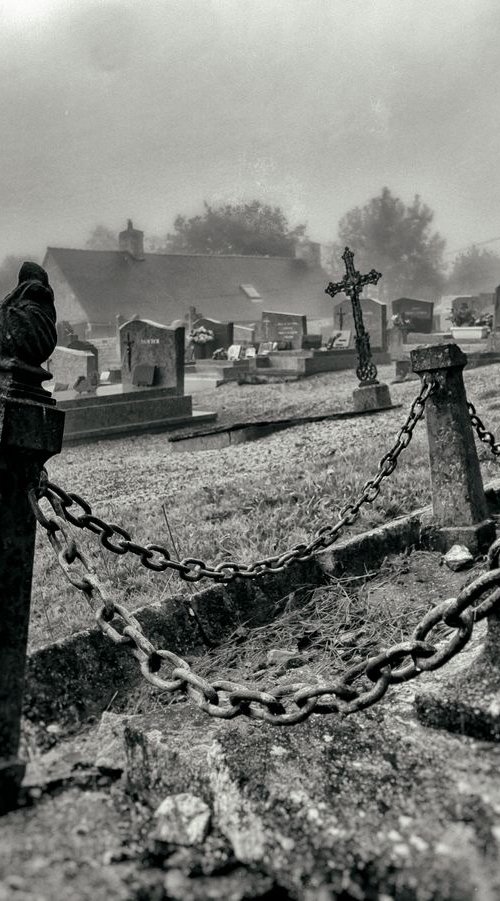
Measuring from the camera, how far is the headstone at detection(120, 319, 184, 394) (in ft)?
43.7

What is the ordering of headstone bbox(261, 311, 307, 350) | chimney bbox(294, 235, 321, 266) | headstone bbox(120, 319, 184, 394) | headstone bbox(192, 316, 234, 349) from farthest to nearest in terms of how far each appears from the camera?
chimney bbox(294, 235, 321, 266) < headstone bbox(261, 311, 307, 350) < headstone bbox(192, 316, 234, 349) < headstone bbox(120, 319, 184, 394)

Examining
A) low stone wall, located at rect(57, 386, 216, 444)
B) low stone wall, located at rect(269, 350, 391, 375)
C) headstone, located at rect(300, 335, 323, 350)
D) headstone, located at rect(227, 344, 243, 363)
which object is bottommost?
low stone wall, located at rect(57, 386, 216, 444)

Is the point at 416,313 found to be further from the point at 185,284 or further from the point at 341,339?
the point at 185,284

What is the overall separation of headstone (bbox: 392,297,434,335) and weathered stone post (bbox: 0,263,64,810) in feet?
80.8

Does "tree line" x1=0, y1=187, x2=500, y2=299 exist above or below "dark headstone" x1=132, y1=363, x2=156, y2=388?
above

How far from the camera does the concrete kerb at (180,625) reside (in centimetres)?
247

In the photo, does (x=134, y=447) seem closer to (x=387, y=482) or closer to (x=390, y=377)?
(x=387, y=482)

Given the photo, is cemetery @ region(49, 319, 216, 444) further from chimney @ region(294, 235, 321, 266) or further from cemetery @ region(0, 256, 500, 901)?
chimney @ region(294, 235, 321, 266)

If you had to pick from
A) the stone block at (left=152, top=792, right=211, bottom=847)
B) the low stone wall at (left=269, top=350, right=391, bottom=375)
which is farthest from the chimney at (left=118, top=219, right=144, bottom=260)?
the stone block at (left=152, top=792, right=211, bottom=847)

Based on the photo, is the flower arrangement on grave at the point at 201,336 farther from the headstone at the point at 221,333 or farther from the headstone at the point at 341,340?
the headstone at the point at 341,340

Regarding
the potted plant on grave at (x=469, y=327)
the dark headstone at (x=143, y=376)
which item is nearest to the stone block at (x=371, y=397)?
the dark headstone at (x=143, y=376)

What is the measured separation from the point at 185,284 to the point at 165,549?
172 feet

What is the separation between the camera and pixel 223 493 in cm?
554

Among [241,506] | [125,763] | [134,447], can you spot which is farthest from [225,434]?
[125,763]
